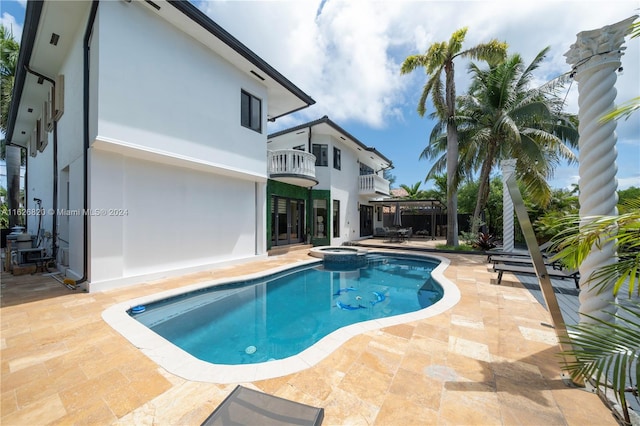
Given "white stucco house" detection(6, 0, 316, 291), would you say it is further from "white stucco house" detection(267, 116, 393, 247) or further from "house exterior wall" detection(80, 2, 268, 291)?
"white stucco house" detection(267, 116, 393, 247)

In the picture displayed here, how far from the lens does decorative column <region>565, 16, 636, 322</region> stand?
2.52 metres

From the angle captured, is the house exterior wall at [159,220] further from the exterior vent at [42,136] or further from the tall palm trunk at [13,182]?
the tall palm trunk at [13,182]

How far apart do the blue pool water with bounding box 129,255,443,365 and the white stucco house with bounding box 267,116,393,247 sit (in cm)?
507

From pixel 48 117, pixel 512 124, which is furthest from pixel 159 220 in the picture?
pixel 512 124

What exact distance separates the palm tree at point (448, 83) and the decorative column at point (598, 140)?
10652mm

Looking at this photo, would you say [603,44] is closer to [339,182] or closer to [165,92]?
[165,92]

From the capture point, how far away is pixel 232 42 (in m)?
7.88

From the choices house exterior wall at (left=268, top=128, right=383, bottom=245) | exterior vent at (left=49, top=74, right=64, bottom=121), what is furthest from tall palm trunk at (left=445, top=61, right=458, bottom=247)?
exterior vent at (left=49, top=74, right=64, bottom=121)

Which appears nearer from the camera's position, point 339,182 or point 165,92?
point 165,92

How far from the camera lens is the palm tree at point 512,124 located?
37.0 feet

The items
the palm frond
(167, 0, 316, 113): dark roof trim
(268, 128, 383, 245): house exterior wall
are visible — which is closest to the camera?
the palm frond

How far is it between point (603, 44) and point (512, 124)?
1015 cm

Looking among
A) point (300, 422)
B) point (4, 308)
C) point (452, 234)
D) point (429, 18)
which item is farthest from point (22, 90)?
point (452, 234)

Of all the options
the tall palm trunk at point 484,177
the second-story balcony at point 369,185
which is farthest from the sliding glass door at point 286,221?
the tall palm trunk at point 484,177
